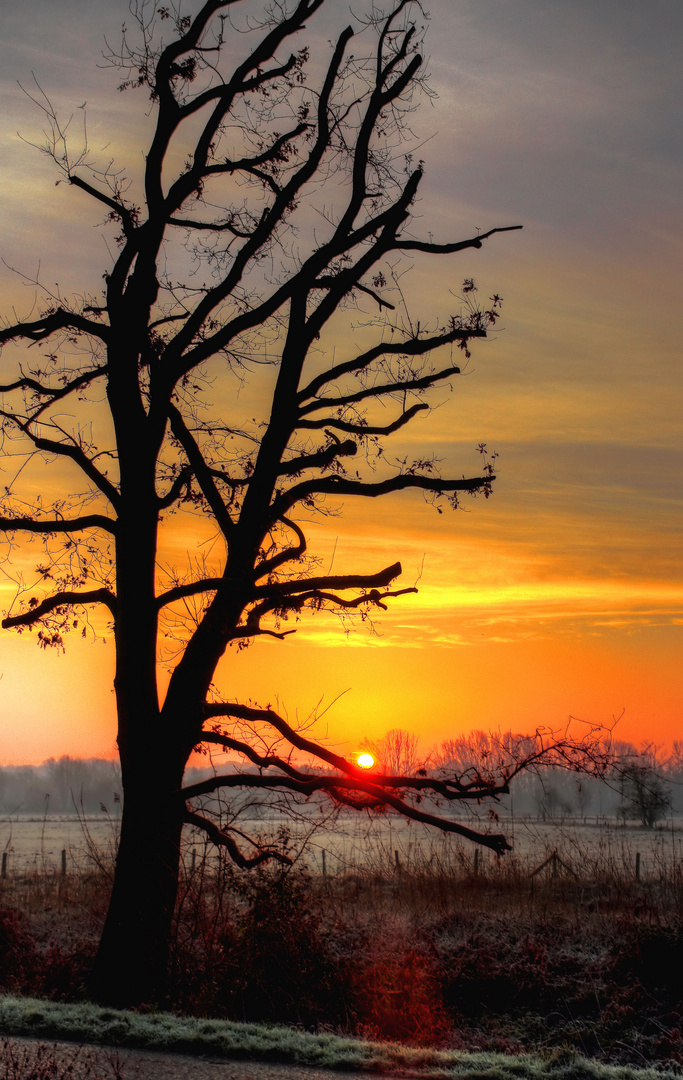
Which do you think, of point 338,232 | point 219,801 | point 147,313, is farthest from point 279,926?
point 338,232

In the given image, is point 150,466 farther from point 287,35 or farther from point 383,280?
point 287,35

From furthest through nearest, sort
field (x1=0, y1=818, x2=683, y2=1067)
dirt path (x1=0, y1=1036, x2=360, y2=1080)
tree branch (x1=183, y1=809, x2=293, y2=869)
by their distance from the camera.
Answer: tree branch (x1=183, y1=809, x2=293, y2=869) < field (x1=0, y1=818, x2=683, y2=1067) < dirt path (x1=0, y1=1036, x2=360, y2=1080)

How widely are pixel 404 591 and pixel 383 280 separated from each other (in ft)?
13.8

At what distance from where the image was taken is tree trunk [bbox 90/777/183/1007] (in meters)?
10.5

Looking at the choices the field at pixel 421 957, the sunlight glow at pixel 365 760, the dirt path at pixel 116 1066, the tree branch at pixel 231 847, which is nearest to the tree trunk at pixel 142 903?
the tree branch at pixel 231 847

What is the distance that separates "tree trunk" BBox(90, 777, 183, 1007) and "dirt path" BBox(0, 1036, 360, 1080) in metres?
3.33

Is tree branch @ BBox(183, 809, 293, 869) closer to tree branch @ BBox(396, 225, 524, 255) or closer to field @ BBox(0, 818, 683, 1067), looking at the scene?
field @ BBox(0, 818, 683, 1067)

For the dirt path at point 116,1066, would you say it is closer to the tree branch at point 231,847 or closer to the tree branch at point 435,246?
the tree branch at point 231,847

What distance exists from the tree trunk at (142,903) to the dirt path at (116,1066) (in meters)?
3.33

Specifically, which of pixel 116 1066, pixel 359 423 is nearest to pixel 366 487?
pixel 359 423

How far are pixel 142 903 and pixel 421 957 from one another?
5176 mm

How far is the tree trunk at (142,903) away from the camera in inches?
414

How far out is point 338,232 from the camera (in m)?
12.5

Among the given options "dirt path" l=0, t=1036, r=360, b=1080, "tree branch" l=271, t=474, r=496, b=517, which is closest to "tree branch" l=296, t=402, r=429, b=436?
"tree branch" l=271, t=474, r=496, b=517
